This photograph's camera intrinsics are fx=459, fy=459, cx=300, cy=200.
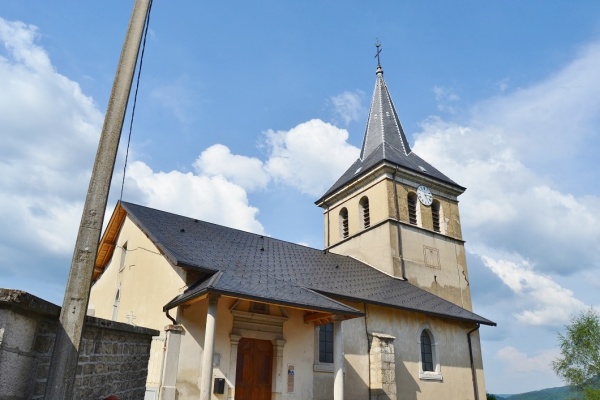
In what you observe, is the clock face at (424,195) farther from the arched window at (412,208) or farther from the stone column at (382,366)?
the stone column at (382,366)

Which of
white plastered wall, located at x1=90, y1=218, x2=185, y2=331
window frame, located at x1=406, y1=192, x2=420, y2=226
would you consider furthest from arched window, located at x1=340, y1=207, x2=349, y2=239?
white plastered wall, located at x1=90, y1=218, x2=185, y2=331

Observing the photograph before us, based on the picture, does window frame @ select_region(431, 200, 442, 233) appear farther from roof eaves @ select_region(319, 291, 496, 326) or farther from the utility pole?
the utility pole

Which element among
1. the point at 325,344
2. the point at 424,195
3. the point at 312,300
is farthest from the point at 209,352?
the point at 424,195

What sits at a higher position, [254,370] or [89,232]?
[89,232]

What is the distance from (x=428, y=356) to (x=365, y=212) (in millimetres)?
8055

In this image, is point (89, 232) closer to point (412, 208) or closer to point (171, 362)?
point (171, 362)

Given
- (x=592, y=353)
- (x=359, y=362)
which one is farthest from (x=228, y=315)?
(x=592, y=353)

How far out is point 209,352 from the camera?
9.56 meters

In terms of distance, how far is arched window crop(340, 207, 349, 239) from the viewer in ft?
75.5

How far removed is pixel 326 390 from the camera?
12.7 metres

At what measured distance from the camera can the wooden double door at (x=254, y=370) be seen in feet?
37.9

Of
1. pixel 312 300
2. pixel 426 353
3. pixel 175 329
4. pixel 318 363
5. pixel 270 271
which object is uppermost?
pixel 270 271

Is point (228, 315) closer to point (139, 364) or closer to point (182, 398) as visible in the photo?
point (182, 398)

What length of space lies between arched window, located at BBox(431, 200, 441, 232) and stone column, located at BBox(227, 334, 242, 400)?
13.6 meters
